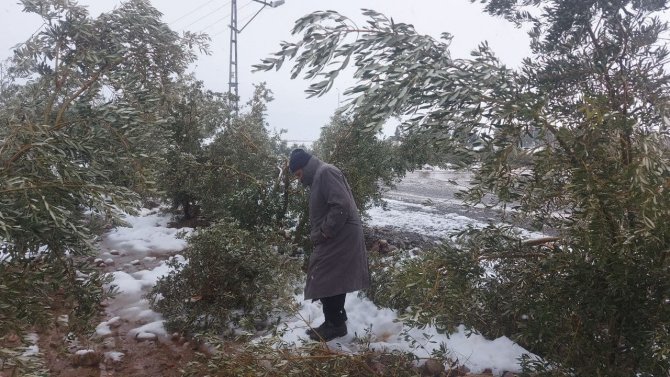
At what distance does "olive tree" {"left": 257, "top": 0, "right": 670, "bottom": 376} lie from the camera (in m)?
2.08

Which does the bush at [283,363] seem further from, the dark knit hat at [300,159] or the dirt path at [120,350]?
the dark knit hat at [300,159]

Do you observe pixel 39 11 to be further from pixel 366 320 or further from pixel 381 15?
pixel 366 320

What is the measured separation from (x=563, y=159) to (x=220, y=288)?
3.63 meters

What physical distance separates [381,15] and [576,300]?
5.41 feet

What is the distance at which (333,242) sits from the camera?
4375mm

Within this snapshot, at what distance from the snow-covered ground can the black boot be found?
5 cm

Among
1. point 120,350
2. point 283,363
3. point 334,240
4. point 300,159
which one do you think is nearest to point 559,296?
point 283,363

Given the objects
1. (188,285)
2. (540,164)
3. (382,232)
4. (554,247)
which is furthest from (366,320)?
(382,232)

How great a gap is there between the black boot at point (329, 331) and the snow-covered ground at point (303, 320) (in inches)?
1.9

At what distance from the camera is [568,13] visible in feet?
9.75

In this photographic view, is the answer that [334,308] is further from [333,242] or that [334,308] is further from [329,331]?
[333,242]

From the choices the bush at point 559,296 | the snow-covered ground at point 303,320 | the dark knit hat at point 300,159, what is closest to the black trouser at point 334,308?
the snow-covered ground at point 303,320

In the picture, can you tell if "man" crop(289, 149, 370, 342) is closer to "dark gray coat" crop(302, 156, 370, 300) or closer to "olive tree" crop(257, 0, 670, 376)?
"dark gray coat" crop(302, 156, 370, 300)

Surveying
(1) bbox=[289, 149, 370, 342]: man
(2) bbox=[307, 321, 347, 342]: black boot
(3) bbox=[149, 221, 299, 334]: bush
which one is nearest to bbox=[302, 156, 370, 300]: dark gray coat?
(1) bbox=[289, 149, 370, 342]: man
